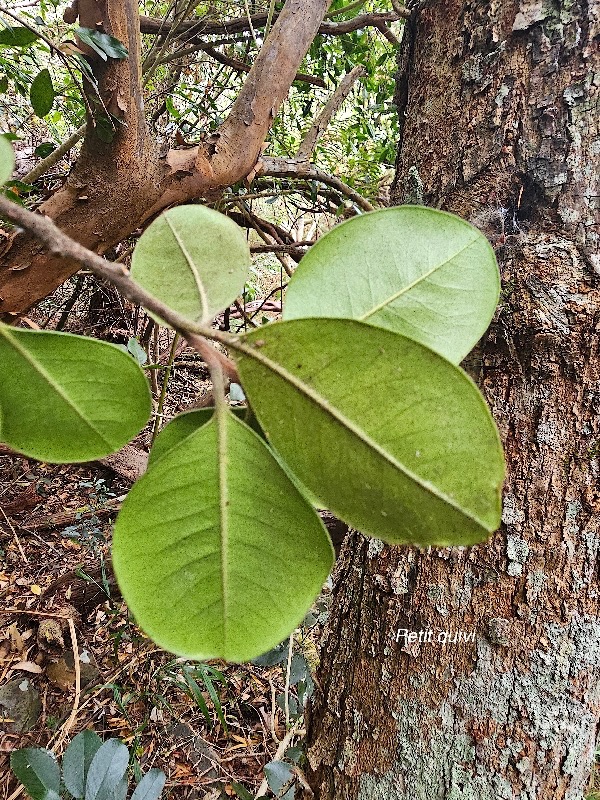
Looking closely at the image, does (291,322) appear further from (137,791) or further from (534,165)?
(137,791)

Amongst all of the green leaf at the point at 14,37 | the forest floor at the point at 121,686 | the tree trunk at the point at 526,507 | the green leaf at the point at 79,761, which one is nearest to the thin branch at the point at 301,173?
the green leaf at the point at 14,37

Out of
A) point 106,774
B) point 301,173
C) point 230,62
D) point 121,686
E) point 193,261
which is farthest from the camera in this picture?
point 230,62

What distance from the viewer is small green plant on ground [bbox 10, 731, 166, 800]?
79 cm

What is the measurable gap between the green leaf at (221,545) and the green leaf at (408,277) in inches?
3.7

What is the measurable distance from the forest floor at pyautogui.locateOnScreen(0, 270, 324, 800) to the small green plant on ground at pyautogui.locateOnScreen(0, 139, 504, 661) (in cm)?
80

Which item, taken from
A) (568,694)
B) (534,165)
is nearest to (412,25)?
(534,165)

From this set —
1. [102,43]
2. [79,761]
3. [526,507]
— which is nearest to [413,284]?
[526,507]

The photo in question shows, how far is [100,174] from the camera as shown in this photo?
3.17ft

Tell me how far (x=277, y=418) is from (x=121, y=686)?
4.35 feet

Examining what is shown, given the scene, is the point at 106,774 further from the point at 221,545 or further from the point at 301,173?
the point at 301,173

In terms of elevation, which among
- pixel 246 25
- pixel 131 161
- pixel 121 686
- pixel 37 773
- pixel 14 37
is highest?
pixel 246 25

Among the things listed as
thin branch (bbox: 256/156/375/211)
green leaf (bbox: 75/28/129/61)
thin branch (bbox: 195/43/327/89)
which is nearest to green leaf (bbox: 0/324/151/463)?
green leaf (bbox: 75/28/129/61)

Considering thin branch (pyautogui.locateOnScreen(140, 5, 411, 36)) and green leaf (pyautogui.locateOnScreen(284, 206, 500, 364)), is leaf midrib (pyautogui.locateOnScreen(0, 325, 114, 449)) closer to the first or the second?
green leaf (pyautogui.locateOnScreen(284, 206, 500, 364))

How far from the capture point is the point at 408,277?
32cm
